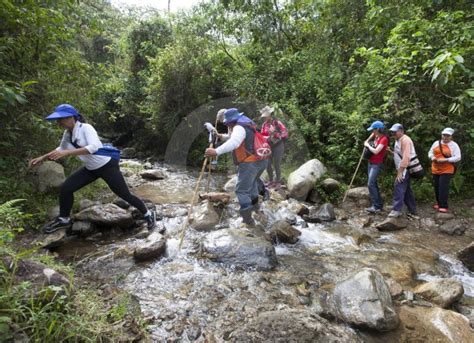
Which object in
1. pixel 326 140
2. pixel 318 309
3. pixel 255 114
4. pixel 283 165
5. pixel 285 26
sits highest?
pixel 285 26

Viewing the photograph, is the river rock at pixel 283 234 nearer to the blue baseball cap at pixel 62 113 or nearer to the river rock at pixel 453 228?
the river rock at pixel 453 228

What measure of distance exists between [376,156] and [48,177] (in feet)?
26.7

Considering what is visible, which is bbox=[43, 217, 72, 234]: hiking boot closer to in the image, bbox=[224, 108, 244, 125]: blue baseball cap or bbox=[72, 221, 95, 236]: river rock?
bbox=[72, 221, 95, 236]: river rock

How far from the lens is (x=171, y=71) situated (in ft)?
47.7

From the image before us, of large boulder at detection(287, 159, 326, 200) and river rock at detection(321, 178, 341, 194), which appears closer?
large boulder at detection(287, 159, 326, 200)

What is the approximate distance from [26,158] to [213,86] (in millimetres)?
10024

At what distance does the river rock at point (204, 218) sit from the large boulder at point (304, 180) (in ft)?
9.84

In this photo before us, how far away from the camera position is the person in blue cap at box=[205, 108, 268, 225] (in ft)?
17.8

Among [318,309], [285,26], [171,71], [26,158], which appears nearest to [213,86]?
[171,71]

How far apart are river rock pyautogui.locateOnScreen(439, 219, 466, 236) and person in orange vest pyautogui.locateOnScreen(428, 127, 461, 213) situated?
68 cm

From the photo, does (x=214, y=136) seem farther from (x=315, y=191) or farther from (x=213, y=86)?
(x=213, y=86)

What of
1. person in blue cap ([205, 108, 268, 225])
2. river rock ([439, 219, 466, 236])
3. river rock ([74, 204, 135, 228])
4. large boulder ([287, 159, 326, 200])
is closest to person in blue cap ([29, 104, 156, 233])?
river rock ([74, 204, 135, 228])

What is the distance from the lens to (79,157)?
17.8 ft

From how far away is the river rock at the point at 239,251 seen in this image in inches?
195
